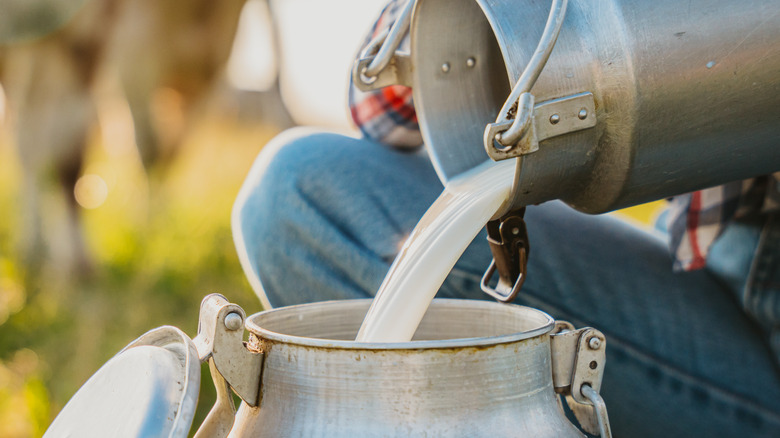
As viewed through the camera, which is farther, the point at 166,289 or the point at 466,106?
the point at 166,289

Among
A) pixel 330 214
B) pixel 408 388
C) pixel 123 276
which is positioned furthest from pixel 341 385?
pixel 123 276

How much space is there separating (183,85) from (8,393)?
5.91 ft

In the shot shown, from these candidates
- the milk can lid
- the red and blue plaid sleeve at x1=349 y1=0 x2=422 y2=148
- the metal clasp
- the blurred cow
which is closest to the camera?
the milk can lid

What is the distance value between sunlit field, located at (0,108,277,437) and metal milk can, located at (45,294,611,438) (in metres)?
0.84

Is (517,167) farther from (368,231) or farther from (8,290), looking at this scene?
(8,290)

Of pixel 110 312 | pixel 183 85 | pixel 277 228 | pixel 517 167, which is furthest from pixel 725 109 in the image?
pixel 183 85

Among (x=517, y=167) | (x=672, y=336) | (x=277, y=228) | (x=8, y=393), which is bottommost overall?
(x=8, y=393)

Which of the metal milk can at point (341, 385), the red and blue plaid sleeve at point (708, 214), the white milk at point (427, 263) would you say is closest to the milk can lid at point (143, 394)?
the metal milk can at point (341, 385)

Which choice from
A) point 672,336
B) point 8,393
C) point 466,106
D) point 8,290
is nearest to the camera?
point 466,106

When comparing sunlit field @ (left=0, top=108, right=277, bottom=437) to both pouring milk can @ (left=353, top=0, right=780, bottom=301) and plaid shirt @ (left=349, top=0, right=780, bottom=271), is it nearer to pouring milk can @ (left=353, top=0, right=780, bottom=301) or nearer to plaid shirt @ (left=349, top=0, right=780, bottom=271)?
plaid shirt @ (left=349, top=0, right=780, bottom=271)

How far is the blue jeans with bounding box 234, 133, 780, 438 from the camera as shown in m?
0.82

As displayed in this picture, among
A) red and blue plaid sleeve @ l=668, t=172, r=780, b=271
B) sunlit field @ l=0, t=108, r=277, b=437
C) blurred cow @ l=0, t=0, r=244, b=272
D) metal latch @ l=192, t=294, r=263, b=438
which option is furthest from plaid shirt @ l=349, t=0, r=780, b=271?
blurred cow @ l=0, t=0, r=244, b=272

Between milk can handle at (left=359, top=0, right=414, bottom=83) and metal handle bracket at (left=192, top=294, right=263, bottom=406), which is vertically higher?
milk can handle at (left=359, top=0, right=414, bottom=83)

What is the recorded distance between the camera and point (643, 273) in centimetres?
89
